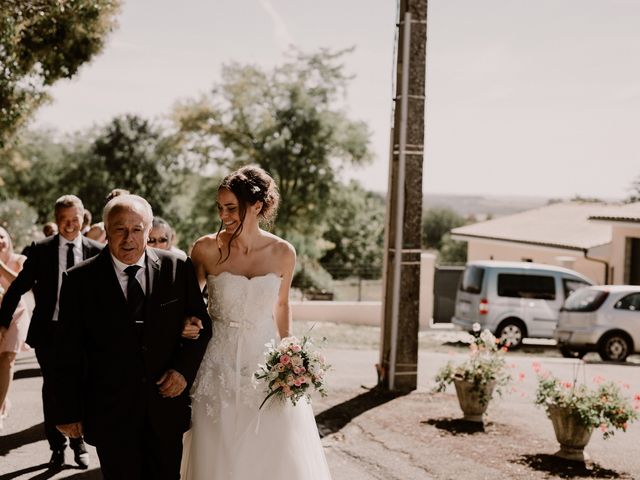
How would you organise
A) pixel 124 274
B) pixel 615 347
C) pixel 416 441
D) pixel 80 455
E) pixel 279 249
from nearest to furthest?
pixel 124 274, pixel 279 249, pixel 80 455, pixel 416 441, pixel 615 347

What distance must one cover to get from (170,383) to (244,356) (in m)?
0.84

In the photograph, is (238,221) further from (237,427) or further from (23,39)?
(23,39)

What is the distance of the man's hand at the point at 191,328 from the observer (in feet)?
14.2

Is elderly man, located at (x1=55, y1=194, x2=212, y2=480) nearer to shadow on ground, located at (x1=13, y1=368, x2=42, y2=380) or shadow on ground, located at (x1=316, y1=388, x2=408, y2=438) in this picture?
shadow on ground, located at (x1=316, y1=388, x2=408, y2=438)

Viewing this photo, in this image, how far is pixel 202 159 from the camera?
47.2m

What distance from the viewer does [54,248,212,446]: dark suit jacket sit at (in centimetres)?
405

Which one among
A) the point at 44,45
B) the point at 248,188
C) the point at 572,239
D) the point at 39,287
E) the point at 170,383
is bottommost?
the point at 170,383

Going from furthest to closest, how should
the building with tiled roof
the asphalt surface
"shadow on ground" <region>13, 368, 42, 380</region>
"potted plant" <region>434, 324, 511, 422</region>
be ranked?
the building with tiled roof
"shadow on ground" <region>13, 368, 42, 380</region>
"potted plant" <region>434, 324, 511, 422</region>
the asphalt surface

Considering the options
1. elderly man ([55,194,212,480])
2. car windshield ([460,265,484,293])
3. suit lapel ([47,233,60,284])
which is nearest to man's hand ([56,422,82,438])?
elderly man ([55,194,212,480])

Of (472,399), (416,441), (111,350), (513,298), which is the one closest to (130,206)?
(111,350)

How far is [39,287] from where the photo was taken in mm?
6344

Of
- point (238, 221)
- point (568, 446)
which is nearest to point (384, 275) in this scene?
point (568, 446)

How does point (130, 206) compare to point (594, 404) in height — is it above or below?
above

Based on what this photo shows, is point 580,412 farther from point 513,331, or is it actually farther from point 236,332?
point 513,331
